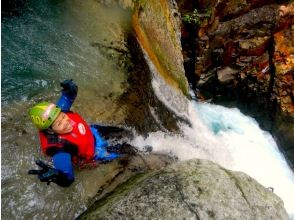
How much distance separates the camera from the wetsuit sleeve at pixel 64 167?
4.54 m

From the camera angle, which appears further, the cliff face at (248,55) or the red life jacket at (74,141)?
the cliff face at (248,55)

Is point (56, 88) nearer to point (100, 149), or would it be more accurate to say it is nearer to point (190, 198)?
point (100, 149)

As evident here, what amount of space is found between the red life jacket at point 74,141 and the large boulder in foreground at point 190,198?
0.72m

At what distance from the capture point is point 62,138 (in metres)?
4.76

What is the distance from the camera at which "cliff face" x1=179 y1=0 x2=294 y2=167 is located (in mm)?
11500

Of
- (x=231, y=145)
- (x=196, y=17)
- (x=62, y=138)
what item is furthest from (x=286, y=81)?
(x=62, y=138)

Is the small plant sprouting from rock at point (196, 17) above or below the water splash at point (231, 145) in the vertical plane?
above

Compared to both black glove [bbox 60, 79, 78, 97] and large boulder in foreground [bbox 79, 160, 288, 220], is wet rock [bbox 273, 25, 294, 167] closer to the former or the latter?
large boulder in foreground [bbox 79, 160, 288, 220]

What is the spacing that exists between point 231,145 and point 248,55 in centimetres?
317

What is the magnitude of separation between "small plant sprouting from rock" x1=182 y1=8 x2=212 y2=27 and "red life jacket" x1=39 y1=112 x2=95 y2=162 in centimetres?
763

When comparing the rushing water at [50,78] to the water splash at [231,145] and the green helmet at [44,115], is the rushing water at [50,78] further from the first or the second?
the water splash at [231,145]

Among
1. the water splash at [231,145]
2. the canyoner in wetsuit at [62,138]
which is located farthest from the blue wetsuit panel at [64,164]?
the water splash at [231,145]

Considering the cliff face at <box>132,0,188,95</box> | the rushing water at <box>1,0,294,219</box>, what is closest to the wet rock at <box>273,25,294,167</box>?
the rushing water at <box>1,0,294,219</box>

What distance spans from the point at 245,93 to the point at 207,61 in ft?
5.39
